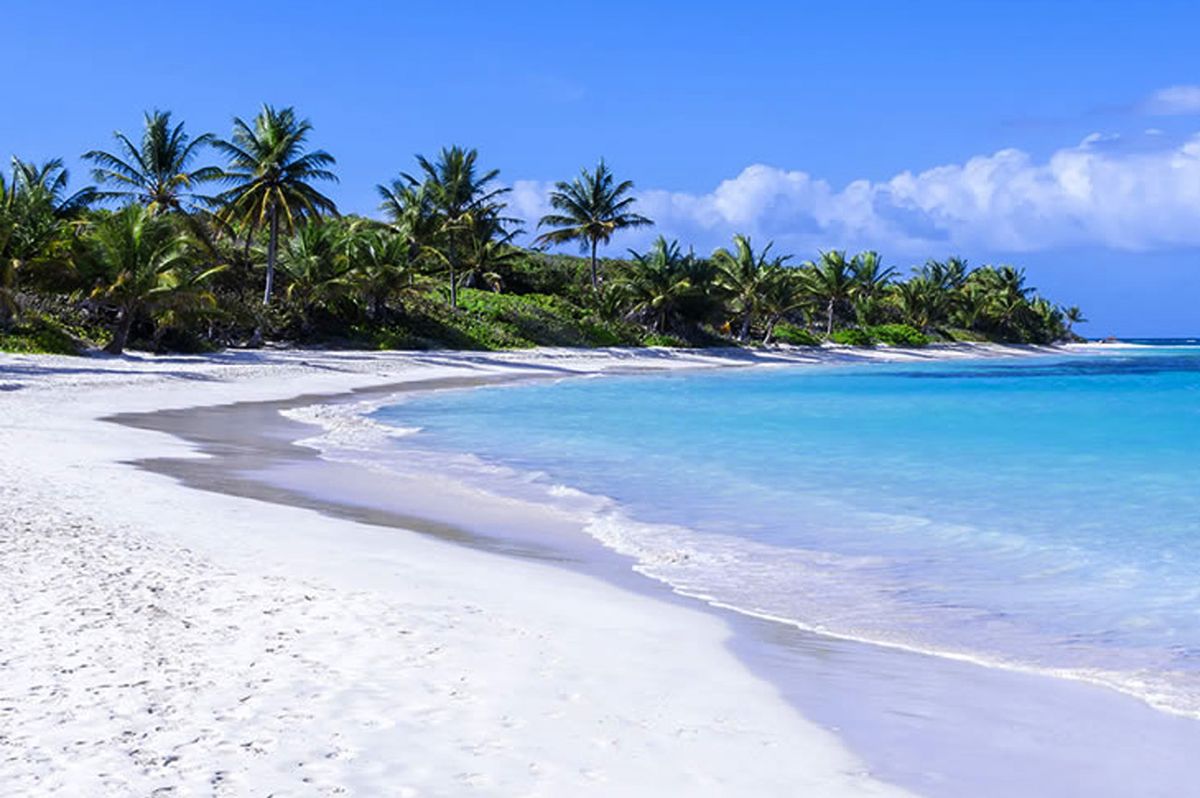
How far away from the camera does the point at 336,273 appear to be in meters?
39.7

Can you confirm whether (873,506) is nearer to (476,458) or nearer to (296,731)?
(476,458)

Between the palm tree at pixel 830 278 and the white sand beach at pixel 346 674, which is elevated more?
the palm tree at pixel 830 278

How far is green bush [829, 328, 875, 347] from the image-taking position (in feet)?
231

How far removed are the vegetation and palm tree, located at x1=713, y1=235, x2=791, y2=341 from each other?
0.29ft

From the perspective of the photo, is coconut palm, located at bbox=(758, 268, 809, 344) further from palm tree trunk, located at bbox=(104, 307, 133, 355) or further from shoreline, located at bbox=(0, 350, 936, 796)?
shoreline, located at bbox=(0, 350, 936, 796)

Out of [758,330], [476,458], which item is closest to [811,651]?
[476,458]

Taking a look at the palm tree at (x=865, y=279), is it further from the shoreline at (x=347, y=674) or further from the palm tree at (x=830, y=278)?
the shoreline at (x=347, y=674)

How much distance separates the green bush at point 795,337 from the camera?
64.5 metres

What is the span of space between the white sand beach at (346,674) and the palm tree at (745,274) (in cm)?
5078

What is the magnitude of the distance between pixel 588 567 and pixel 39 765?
15.8 ft

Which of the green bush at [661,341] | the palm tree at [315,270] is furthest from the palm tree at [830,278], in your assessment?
the palm tree at [315,270]

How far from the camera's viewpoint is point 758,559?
889 centimetres

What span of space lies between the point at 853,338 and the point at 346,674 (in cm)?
6855

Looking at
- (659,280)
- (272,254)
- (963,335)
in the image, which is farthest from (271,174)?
(963,335)
